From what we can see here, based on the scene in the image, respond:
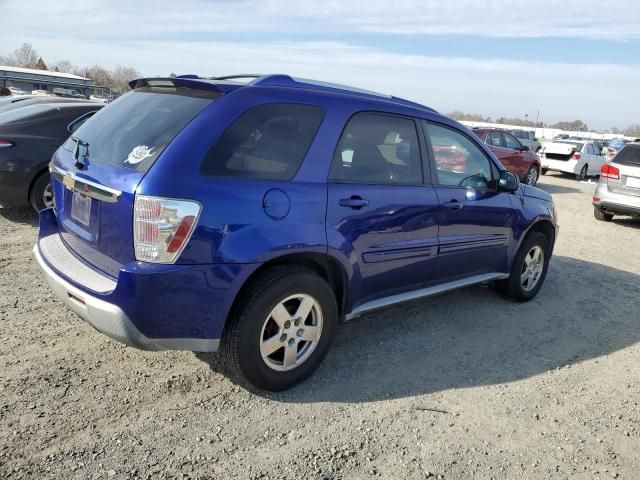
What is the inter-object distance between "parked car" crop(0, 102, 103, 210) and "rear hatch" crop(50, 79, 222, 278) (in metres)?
3.34

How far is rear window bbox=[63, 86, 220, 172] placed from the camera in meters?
2.89

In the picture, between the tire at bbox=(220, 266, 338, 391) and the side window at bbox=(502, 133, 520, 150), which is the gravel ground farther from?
the side window at bbox=(502, 133, 520, 150)

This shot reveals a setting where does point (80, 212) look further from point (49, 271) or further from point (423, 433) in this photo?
point (423, 433)

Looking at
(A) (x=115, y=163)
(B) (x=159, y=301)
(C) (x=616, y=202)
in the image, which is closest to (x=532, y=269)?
(B) (x=159, y=301)

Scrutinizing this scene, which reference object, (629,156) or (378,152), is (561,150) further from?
(378,152)

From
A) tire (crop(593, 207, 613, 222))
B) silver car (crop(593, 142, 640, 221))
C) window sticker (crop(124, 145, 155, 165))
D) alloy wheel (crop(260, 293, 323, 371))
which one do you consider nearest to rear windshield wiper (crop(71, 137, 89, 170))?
window sticker (crop(124, 145, 155, 165))

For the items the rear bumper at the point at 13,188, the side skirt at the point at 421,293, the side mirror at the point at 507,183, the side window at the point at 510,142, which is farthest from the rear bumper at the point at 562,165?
the rear bumper at the point at 13,188

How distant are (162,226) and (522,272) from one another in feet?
12.4

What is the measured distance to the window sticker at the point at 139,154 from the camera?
2.85m

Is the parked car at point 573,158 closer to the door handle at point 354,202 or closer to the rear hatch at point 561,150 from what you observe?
the rear hatch at point 561,150

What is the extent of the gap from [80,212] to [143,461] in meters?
1.45

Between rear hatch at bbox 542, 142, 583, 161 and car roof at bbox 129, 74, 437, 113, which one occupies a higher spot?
car roof at bbox 129, 74, 437, 113

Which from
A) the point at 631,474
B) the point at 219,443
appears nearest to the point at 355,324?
the point at 219,443

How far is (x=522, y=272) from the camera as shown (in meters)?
5.23
